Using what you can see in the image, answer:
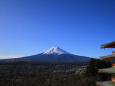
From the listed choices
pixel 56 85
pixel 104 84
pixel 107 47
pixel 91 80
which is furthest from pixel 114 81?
pixel 56 85

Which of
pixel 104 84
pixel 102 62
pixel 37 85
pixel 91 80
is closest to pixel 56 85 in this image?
pixel 37 85

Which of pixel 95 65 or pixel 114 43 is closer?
pixel 114 43

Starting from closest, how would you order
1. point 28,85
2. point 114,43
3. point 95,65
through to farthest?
point 114,43
point 28,85
point 95,65

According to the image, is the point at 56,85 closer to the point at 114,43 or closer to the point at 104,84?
the point at 104,84

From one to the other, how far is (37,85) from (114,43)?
29.1 metres

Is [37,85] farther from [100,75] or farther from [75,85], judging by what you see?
[100,75]

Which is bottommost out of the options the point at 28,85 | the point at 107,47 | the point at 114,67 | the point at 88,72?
the point at 28,85

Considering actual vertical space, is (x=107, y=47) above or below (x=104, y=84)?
above

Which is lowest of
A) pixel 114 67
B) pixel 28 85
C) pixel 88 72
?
pixel 28 85

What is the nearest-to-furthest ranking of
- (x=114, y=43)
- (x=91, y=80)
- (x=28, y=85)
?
(x=114, y=43)
(x=91, y=80)
(x=28, y=85)

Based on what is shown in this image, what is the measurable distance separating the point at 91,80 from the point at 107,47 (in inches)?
935

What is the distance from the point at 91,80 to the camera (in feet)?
121

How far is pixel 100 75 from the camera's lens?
4009cm

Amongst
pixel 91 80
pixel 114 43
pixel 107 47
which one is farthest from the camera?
pixel 91 80
